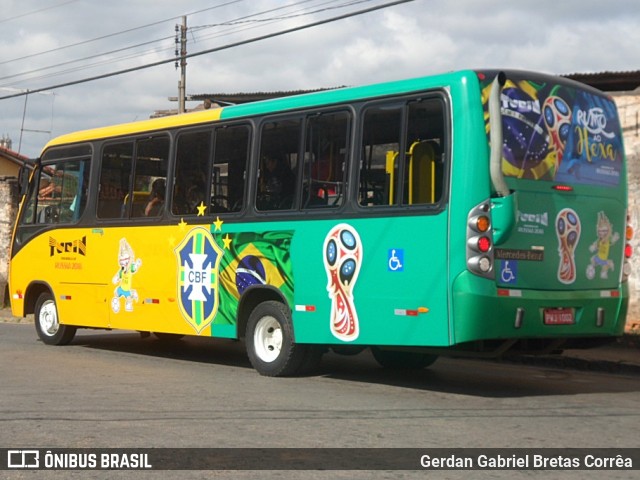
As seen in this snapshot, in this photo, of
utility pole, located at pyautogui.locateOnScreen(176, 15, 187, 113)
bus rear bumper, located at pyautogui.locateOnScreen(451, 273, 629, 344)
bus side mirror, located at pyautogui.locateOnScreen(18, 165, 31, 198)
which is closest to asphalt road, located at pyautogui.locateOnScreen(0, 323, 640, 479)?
bus rear bumper, located at pyautogui.locateOnScreen(451, 273, 629, 344)

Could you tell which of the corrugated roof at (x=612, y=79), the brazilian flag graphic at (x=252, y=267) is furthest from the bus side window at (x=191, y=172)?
the corrugated roof at (x=612, y=79)

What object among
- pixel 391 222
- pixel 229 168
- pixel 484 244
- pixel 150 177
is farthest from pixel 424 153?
pixel 150 177

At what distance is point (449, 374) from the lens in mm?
13234

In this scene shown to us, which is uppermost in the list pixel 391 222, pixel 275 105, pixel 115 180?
pixel 275 105

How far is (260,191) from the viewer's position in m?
12.7

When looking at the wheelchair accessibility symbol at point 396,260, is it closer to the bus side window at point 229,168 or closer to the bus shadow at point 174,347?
the bus side window at point 229,168

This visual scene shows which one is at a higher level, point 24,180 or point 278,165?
point 24,180

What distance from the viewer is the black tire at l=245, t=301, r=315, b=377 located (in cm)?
1215

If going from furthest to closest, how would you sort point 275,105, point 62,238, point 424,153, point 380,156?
point 62,238
point 275,105
point 380,156
point 424,153

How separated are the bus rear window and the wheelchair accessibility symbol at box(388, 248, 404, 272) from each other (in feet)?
4.30

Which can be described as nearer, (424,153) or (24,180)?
(424,153)

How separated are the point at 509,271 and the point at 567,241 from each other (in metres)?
0.88

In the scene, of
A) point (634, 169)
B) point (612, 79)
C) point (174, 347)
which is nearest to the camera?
point (174, 347)

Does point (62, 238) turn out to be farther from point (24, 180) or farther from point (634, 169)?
point (634, 169)
